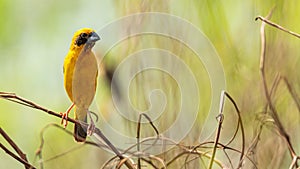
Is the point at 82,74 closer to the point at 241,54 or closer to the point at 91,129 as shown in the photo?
the point at 91,129

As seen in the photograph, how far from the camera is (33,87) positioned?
425cm

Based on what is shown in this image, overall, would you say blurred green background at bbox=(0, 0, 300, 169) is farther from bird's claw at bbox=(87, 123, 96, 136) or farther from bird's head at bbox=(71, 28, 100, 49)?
bird's claw at bbox=(87, 123, 96, 136)

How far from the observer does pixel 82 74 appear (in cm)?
182

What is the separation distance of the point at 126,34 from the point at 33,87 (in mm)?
2394

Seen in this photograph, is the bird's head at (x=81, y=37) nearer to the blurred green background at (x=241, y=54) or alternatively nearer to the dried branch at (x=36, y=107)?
the blurred green background at (x=241, y=54)

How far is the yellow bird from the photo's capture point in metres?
1.75

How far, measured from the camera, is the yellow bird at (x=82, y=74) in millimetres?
1753

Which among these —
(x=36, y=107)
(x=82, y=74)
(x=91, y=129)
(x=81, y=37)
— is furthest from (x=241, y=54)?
(x=36, y=107)

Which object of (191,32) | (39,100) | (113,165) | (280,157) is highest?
(39,100)

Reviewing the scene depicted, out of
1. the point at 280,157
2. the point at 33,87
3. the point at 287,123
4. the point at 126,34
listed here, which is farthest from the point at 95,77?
the point at 33,87

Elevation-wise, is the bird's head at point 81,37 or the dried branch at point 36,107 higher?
the bird's head at point 81,37

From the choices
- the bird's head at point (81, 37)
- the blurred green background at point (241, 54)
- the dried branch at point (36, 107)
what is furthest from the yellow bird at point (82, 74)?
the dried branch at point (36, 107)

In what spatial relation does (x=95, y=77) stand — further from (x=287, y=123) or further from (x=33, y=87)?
(x=33, y=87)

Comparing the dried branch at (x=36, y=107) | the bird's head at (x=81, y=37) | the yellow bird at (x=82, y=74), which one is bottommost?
the dried branch at (x=36, y=107)
